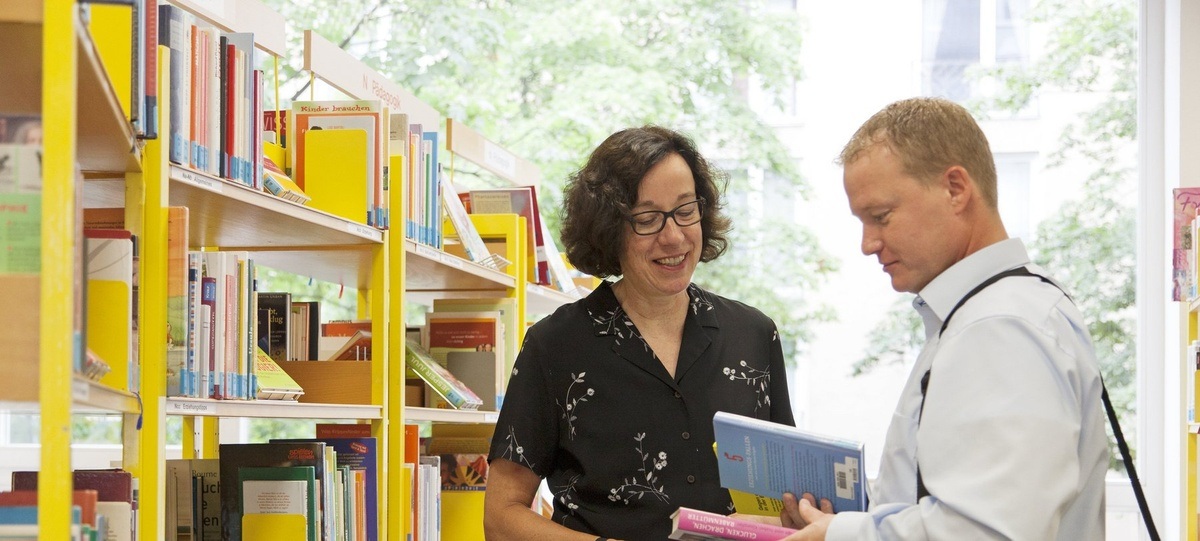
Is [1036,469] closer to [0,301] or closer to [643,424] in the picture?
[643,424]

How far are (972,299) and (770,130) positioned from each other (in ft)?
19.2

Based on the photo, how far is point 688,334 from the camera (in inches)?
91.8

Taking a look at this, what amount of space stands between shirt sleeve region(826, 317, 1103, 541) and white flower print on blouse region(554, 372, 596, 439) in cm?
92

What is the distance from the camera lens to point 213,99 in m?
2.24

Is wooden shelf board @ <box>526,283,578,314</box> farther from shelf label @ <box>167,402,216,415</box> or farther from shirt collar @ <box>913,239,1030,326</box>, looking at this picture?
shirt collar @ <box>913,239,1030,326</box>

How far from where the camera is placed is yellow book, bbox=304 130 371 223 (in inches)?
112

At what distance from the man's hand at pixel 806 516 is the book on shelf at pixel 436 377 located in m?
1.67

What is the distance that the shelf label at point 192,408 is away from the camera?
204 cm

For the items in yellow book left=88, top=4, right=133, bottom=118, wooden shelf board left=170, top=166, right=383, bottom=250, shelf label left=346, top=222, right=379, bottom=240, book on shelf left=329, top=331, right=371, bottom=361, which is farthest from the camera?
book on shelf left=329, top=331, right=371, bottom=361

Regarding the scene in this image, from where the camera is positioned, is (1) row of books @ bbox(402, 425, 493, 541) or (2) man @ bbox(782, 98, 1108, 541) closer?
(2) man @ bbox(782, 98, 1108, 541)

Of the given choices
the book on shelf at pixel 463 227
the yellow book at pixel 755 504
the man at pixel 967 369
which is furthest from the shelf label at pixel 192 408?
the book on shelf at pixel 463 227

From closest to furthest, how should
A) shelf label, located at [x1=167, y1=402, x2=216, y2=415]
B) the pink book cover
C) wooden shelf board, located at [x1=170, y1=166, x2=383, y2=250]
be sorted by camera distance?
shelf label, located at [x1=167, y1=402, x2=216, y2=415] → wooden shelf board, located at [x1=170, y1=166, x2=383, y2=250] → the pink book cover

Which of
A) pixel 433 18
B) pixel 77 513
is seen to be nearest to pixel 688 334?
pixel 77 513

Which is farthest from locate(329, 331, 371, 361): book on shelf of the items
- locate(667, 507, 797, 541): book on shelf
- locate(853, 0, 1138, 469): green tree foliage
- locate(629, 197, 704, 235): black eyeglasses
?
locate(853, 0, 1138, 469): green tree foliage
